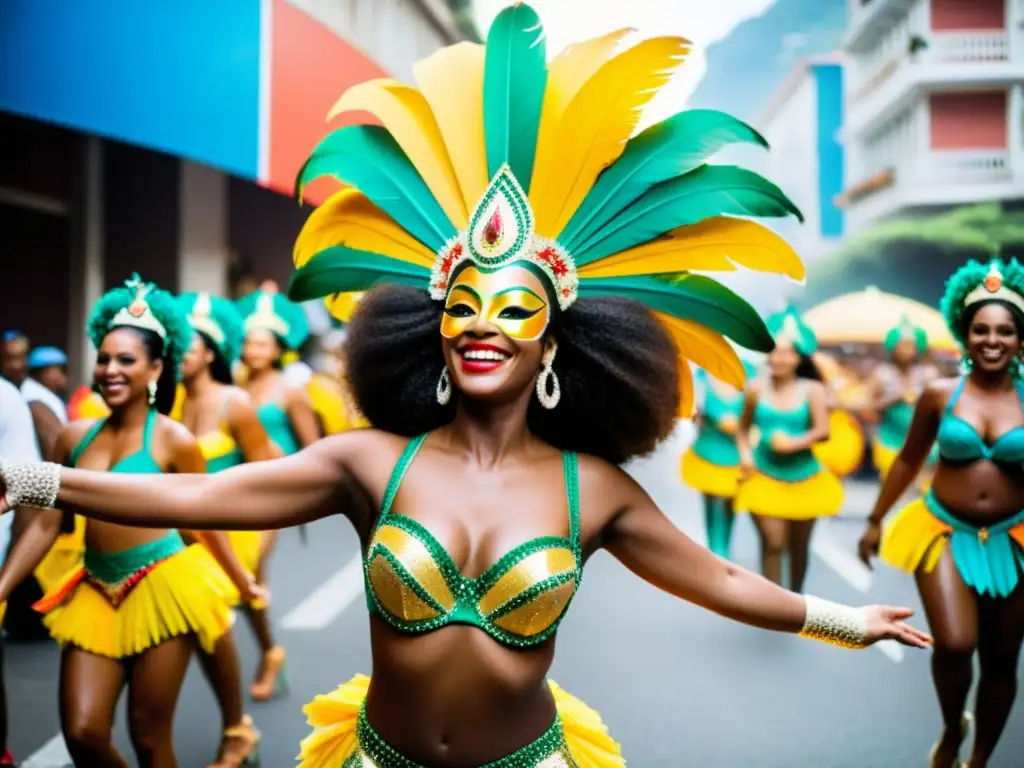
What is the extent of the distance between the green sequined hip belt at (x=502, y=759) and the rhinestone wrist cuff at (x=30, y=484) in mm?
1009

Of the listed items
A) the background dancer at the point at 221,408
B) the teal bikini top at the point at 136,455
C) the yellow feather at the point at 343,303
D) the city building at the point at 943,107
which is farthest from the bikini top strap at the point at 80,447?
the city building at the point at 943,107

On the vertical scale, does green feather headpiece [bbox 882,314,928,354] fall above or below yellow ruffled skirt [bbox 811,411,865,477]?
above

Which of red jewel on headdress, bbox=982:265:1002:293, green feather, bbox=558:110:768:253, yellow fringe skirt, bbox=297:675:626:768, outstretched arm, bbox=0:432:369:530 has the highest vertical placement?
green feather, bbox=558:110:768:253

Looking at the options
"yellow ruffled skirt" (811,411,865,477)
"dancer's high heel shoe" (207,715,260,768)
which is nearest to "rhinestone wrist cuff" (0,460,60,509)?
"dancer's high heel shoe" (207,715,260,768)

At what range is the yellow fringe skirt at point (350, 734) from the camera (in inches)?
128

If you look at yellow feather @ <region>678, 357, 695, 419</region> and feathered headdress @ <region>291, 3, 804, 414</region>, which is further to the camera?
yellow feather @ <region>678, 357, 695, 419</region>

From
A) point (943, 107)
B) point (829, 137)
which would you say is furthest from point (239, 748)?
point (829, 137)

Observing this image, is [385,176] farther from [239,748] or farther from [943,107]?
[943,107]

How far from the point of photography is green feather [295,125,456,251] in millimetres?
3328

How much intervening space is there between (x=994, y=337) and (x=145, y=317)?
366 cm

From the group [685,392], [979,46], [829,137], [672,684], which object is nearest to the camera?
[685,392]

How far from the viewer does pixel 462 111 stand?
131 inches

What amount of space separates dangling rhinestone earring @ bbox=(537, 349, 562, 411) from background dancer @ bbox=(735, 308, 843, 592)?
5316mm

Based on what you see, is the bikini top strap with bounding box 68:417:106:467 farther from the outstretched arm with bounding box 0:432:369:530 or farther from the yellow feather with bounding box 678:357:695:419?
the yellow feather with bounding box 678:357:695:419
